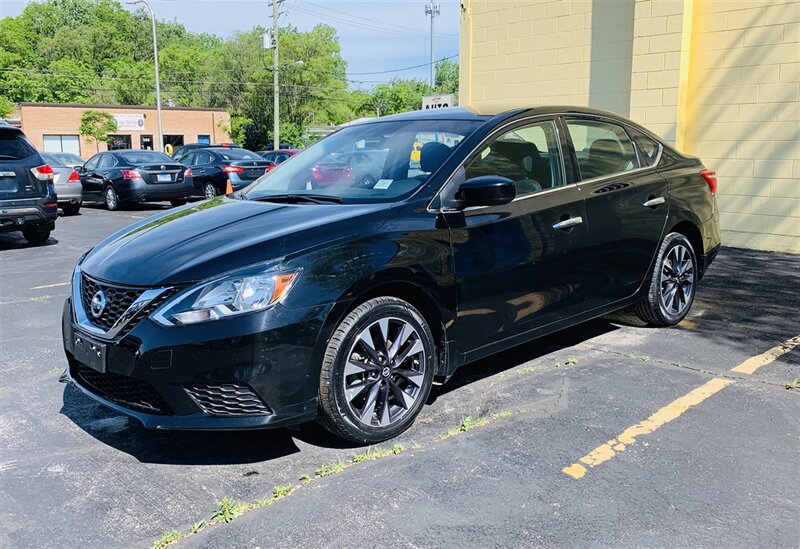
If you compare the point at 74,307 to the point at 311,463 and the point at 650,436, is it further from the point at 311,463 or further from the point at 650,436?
the point at 650,436

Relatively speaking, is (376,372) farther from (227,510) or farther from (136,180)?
(136,180)

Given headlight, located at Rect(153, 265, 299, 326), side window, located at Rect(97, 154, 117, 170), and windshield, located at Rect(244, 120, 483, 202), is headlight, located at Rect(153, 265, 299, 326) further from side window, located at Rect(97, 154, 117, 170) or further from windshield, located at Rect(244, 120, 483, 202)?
side window, located at Rect(97, 154, 117, 170)

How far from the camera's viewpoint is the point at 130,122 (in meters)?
52.5

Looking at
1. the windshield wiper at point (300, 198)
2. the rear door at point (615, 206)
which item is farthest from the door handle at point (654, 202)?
the windshield wiper at point (300, 198)

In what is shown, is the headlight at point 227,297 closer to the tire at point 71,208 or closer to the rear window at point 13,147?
the rear window at point 13,147

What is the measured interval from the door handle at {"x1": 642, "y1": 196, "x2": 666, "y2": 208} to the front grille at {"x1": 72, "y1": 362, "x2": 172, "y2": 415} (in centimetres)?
360

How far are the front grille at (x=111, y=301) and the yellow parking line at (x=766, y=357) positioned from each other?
12.2 feet

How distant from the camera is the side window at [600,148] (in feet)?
16.0

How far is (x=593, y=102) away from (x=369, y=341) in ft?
28.8

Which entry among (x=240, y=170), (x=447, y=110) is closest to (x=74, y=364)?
(x=447, y=110)

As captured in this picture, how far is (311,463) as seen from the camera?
11.6ft

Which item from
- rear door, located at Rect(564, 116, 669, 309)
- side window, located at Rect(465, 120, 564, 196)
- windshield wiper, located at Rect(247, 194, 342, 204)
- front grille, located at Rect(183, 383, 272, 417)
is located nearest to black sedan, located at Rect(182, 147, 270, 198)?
rear door, located at Rect(564, 116, 669, 309)

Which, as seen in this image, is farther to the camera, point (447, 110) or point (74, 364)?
point (447, 110)

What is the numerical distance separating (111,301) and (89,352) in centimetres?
27
